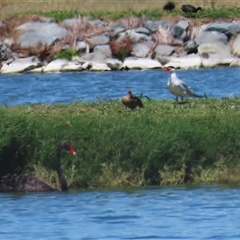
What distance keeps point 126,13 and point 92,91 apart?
42.5ft

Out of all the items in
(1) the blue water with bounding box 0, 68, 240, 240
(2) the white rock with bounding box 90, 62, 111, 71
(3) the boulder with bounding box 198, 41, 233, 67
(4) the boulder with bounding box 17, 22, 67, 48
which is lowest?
(2) the white rock with bounding box 90, 62, 111, 71

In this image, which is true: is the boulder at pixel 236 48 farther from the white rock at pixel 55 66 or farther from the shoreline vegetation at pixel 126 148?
the shoreline vegetation at pixel 126 148

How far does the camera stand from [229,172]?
1638 centimetres

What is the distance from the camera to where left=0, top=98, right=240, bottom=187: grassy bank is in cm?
1622

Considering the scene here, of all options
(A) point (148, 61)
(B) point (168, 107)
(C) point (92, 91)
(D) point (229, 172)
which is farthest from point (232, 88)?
(D) point (229, 172)

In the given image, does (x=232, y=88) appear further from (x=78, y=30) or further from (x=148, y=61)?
(x=78, y=30)

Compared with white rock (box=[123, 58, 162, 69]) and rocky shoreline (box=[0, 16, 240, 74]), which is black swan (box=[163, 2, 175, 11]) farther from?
white rock (box=[123, 58, 162, 69])

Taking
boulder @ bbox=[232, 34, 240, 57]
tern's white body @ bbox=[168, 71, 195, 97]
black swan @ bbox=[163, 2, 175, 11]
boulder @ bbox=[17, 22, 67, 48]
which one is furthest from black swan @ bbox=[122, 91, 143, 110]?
black swan @ bbox=[163, 2, 175, 11]

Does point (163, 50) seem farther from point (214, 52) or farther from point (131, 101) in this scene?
point (131, 101)

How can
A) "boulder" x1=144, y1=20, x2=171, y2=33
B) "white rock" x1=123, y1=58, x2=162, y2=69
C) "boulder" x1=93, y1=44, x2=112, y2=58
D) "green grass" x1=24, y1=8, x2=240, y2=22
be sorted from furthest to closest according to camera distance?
"green grass" x1=24, y1=8, x2=240, y2=22 → "boulder" x1=144, y1=20, x2=171, y2=33 → "boulder" x1=93, y1=44, x2=112, y2=58 → "white rock" x1=123, y1=58, x2=162, y2=69

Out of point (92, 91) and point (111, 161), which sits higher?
point (111, 161)

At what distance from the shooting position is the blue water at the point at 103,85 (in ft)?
96.9

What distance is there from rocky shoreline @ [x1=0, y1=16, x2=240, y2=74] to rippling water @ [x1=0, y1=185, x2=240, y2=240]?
23.5m

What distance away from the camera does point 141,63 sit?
39.8 m
